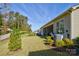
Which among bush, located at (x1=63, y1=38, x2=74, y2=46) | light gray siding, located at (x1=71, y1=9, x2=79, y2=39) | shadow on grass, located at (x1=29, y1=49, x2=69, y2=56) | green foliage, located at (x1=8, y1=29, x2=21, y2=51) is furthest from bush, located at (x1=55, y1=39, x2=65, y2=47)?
green foliage, located at (x1=8, y1=29, x2=21, y2=51)

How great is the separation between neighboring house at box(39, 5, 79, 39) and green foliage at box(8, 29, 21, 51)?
652mm

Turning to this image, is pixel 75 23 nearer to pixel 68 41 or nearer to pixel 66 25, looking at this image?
pixel 66 25

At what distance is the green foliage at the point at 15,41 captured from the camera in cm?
1037

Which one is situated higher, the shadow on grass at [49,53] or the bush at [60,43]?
the bush at [60,43]

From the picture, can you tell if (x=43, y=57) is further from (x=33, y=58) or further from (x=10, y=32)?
(x=10, y=32)

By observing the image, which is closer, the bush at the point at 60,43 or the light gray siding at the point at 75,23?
the light gray siding at the point at 75,23

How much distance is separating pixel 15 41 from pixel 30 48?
1.53 feet

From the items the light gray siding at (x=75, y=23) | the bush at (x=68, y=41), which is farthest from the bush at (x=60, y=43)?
the light gray siding at (x=75, y=23)

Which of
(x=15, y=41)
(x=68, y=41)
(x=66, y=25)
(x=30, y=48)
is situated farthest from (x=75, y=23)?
(x=15, y=41)

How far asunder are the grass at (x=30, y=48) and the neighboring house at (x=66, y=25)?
12.9 inches

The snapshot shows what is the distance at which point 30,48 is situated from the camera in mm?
10383

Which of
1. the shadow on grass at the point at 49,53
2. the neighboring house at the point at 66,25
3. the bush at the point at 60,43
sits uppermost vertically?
the neighboring house at the point at 66,25

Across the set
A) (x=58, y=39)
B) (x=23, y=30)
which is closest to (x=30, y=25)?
(x=23, y=30)

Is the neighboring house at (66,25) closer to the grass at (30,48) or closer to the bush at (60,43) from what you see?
the bush at (60,43)
